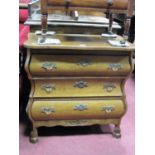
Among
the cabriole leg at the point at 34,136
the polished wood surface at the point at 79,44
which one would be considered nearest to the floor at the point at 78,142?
the cabriole leg at the point at 34,136

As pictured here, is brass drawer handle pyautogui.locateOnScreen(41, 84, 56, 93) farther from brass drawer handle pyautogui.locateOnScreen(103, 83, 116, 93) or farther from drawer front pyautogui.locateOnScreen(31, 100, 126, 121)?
brass drawer handle pyautogui.locateOnScreen(103, 83, 116, 93)

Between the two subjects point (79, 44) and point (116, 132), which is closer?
point (79, 44)

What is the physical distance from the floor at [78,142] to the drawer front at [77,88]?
39cm

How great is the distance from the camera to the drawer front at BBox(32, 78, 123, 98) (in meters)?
1.71

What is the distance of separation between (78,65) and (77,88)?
18cm

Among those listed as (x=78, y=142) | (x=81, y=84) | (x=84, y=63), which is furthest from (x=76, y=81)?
(x=78, y=142)

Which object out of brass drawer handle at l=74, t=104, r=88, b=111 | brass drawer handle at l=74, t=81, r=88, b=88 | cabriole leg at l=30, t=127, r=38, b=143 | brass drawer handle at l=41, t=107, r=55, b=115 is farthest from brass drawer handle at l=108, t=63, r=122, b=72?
cabriole leg at l=30, t=127, r=38, b=143

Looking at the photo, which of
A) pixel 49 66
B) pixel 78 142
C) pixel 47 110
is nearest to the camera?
pixel 49 66

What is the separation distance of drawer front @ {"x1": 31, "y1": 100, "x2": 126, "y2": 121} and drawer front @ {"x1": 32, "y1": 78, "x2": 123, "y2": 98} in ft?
0.20

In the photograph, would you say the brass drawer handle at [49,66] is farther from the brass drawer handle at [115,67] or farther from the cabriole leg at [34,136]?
the cabriole leg at [34,136]

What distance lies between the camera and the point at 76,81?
1733mm

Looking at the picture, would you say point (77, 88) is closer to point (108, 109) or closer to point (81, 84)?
point (81, 84)

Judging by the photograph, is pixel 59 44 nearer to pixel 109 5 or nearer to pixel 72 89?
pixel 72 89
